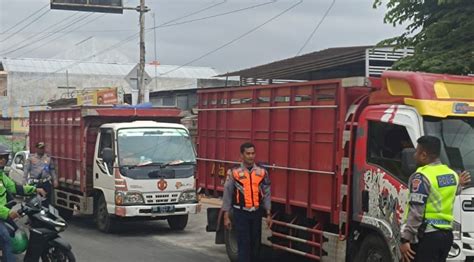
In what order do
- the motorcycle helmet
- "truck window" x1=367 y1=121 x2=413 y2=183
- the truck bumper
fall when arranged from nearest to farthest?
"truck window" x1=367 y1=121 x2=413 y2=183, the motorcycle helmet, the truck bumper

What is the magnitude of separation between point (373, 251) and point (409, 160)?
1.35 meters

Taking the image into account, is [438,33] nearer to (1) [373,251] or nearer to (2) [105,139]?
(1) [373,251]

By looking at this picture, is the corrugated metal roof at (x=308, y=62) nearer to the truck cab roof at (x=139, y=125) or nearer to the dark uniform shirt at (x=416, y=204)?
the truck cab roof at (x=139, y=125)

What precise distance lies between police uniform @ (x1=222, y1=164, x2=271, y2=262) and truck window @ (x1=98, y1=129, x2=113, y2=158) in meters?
5.88

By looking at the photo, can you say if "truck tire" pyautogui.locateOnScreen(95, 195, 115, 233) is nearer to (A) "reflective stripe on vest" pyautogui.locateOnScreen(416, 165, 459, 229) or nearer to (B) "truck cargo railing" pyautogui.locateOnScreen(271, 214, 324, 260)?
(B) "truck cargo railing" pyautogui.locateOnScreen(271, 214, 324, 260)

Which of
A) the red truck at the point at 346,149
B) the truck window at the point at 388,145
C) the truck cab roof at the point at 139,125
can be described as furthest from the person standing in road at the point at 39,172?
the truck window at the point at 388,145

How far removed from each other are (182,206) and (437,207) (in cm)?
828

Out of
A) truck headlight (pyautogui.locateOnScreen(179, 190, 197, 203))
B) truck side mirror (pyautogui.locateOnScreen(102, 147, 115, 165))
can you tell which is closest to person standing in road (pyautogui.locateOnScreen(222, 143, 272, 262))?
truck headlight (pyautogui.locateOnScreen(179, 190, 197, 203))

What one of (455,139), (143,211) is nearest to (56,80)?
(143,211)

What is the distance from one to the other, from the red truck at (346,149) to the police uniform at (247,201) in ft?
2.31

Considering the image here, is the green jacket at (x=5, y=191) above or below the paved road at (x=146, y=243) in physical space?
above

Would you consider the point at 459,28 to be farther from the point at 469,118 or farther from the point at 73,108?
the point at 73,108

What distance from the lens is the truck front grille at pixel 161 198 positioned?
13047 mm

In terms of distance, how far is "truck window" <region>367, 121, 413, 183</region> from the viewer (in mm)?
6844
